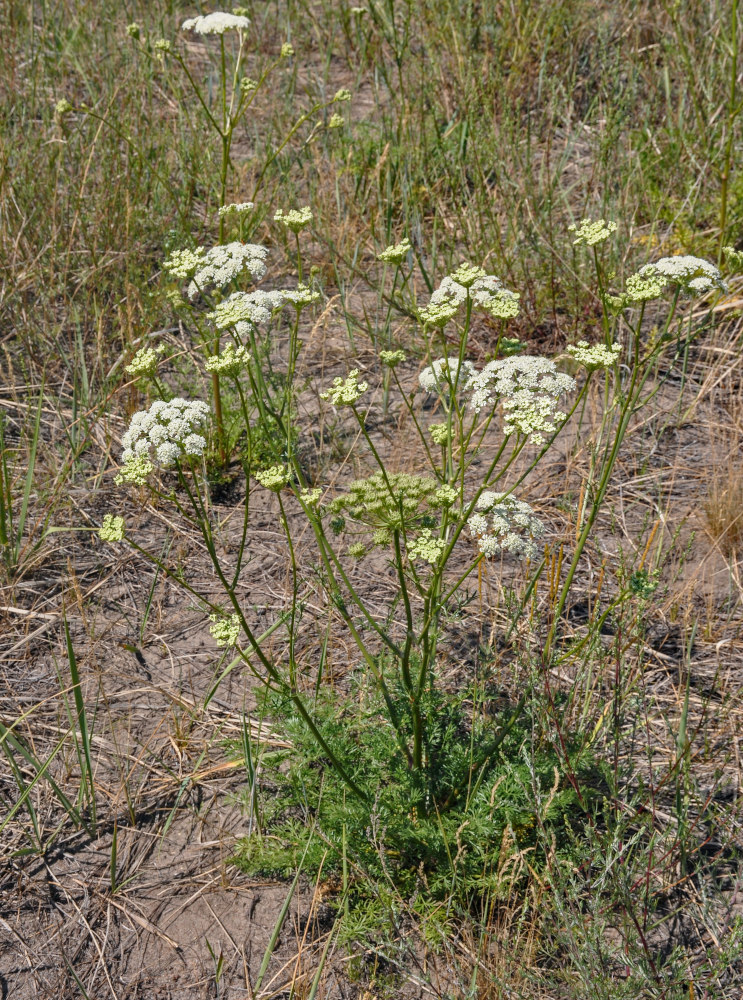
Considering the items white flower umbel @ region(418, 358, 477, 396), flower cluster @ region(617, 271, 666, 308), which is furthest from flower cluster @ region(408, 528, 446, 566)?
flower cluster @ region(617, 271, 666, 308)

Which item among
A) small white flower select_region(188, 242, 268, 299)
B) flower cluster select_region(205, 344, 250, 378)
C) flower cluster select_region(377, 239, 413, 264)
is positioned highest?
flower cluster select_region(377, 239, 413, 264)

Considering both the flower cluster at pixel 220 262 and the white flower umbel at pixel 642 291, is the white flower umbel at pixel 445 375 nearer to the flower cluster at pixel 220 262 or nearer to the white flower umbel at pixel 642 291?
the white flower umbel at pixel 642 291

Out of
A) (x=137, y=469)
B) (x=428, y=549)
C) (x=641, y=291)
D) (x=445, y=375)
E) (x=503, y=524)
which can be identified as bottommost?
(x=503, y=524)

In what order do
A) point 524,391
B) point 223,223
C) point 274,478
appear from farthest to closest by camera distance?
point 223,223
point 524,391
point 274,478

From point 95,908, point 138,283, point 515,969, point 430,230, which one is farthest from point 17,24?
point 515,969

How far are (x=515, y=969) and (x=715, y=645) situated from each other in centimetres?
144

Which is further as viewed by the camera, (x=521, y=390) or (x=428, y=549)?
(x=521, y=390)

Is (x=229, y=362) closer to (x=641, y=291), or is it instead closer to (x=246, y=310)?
(x=246, y=310)

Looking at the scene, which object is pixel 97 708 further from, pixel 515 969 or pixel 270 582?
pixel 515 969

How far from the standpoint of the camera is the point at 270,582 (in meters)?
3.50

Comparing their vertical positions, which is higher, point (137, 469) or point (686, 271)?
point (686, 271)

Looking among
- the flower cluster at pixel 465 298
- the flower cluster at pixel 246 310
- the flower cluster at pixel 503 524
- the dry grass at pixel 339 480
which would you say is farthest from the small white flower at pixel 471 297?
the dry grass at pixel 339 480

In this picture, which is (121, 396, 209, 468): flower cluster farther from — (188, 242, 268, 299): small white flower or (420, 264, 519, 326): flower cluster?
(420, 264, 519, 326): flower cluster

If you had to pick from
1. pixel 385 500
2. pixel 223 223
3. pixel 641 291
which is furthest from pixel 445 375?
pixel 223 223
